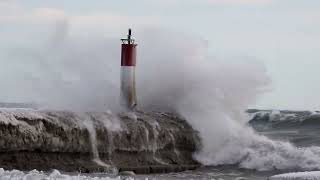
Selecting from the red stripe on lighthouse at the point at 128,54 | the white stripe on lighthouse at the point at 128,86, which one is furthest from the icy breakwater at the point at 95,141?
the red stripe on lighthouse at the point at 128,54

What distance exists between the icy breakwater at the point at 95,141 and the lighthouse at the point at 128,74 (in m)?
0.84

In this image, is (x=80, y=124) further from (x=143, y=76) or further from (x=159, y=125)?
(x=143, y=76)

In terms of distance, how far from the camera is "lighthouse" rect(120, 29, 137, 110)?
15.2m

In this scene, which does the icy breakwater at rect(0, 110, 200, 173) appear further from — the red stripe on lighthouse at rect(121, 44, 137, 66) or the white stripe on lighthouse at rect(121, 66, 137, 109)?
the red stripe on lighthouse at rect(121, 44, 137, 66)

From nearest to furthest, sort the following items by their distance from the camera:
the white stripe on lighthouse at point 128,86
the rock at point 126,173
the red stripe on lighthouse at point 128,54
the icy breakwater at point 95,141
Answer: the icy breakwater at point 95,141 → the rock at point 126,173 → the red stripe on lighthouse at point 128,54 → the white stripe on lighthouse at point 128,86

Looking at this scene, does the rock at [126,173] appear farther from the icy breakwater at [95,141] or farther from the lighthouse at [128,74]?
the lighthouse at [128,74]

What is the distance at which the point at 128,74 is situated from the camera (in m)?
15.4

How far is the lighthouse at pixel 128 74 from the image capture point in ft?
49.9

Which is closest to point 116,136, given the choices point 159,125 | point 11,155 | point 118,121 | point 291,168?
point 118,121

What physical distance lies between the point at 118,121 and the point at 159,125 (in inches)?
44.4

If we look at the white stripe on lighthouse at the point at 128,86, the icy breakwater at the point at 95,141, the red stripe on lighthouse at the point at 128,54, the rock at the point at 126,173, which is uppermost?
the red stripe on lighthouse at the point at 128,54

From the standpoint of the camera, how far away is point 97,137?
41.1 feet

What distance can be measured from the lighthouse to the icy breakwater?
835mm

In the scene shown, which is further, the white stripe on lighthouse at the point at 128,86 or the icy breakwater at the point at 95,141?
the white stripe on lighthouse at the point at 128,86
